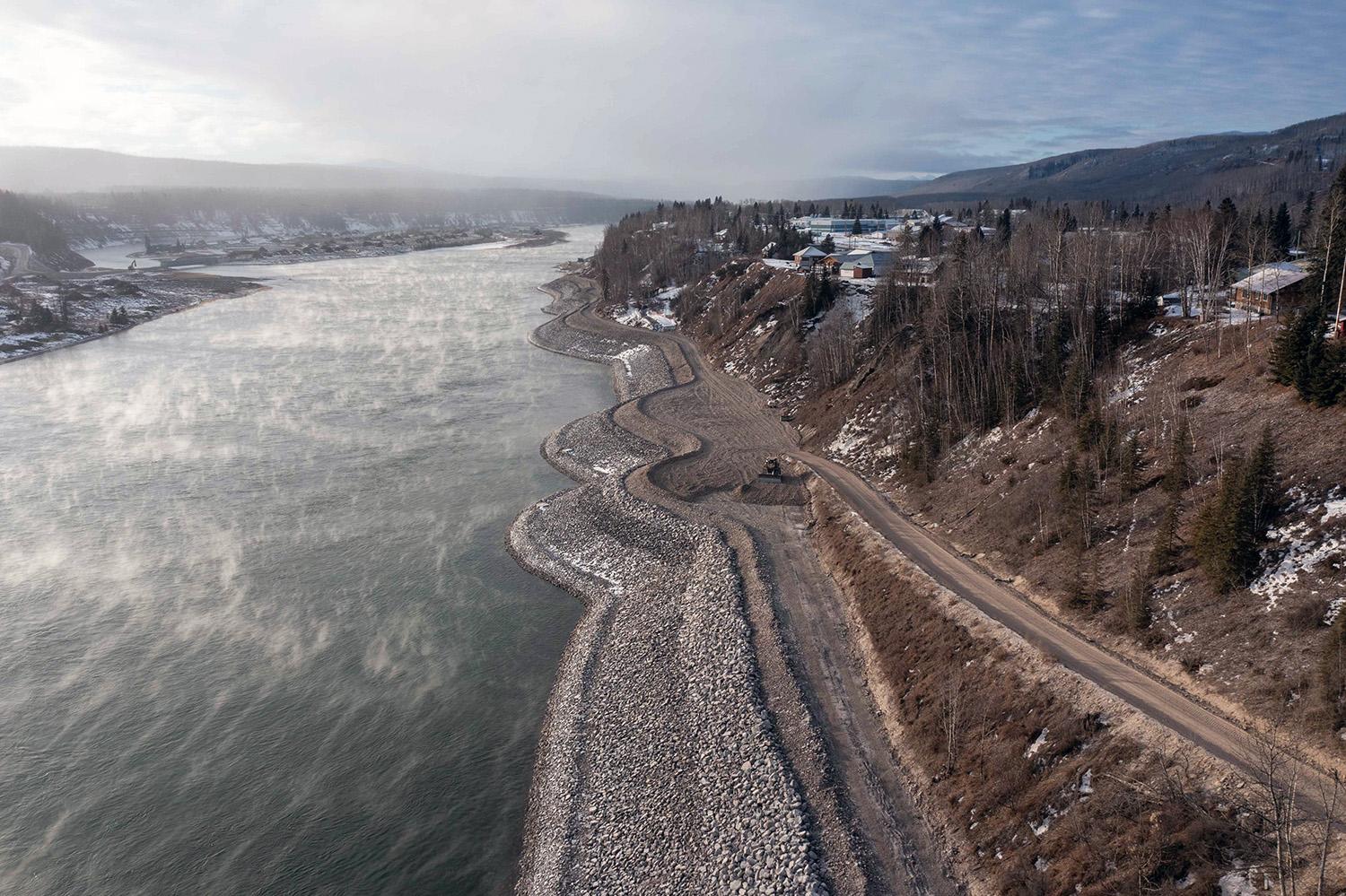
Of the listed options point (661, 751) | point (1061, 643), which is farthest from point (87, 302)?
point (1061, 643)

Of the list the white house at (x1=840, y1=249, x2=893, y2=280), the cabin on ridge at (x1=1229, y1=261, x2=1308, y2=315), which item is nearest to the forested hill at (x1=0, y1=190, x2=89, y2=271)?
the white house at (x1=840, y1=249, x2=893, y2=280)

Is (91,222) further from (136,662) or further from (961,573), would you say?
(961,573)

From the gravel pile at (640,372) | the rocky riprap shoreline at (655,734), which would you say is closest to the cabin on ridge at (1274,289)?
the rocky riprap shoreline at (655,734)

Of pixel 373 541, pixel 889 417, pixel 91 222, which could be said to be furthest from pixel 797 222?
pixel 91 222

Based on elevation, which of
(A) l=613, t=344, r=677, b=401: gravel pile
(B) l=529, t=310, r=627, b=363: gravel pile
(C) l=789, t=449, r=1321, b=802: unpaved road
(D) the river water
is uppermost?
(B) l=529, t=310, r=627, b=363: gravel pile

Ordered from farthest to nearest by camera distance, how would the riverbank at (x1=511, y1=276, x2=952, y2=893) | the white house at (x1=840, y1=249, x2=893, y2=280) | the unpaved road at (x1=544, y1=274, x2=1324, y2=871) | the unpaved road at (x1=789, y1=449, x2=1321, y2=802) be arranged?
the white house at (x1=840, y1=249, x2=893, y2=280) < the riverbank at (x1=511, y1=276, x2=952, y2=893) < the unpaved road at (x1=544, y1=274, x2=1324, y2=871) < the unpaved road at (x1=789, y1=449, x2=1321, y2=802)

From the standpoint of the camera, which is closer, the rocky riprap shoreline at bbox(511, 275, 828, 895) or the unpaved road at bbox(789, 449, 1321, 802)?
the unpaved road at bbox(789, 449, 1321, 802)

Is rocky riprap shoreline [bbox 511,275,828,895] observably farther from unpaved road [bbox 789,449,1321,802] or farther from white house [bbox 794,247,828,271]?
white house [bbox 794,247,828,271]
